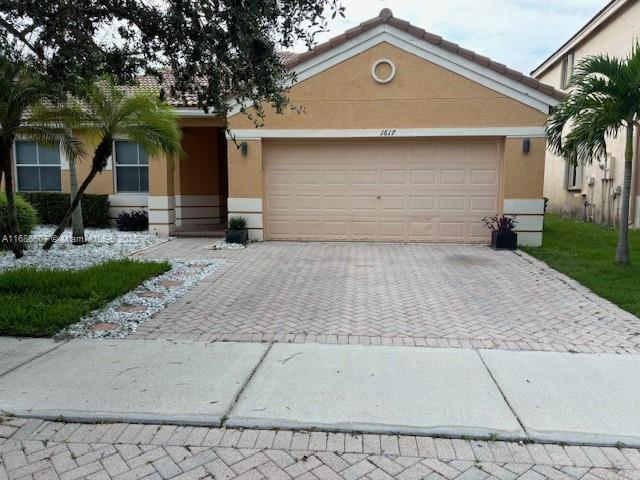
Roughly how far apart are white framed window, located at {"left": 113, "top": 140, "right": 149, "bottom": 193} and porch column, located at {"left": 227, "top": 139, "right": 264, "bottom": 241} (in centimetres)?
428

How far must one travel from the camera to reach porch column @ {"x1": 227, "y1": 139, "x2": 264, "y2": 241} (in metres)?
11.9

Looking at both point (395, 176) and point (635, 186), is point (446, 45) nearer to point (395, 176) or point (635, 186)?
point (395, 176)

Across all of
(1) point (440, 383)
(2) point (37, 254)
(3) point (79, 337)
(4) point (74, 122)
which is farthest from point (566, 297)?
(2) point (37, 254)

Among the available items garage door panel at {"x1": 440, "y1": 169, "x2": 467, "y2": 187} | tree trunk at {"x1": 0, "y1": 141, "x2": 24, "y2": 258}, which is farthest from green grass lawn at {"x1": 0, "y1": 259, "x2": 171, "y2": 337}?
garage door panel at {"x1": 440, "y1": 169, "x2": 467, "y2": 187}

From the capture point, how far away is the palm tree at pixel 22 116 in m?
7.84

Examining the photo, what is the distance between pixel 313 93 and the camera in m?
11.6

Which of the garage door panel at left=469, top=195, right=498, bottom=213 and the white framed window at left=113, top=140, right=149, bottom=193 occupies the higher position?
the white framed window at left=113, top=140, right=149, bottom=193

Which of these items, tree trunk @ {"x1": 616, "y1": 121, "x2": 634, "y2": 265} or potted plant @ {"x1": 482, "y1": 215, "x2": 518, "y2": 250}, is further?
potted plant @ {"x1": 482, "y1": 215, "x2": 518, "y2": 250}

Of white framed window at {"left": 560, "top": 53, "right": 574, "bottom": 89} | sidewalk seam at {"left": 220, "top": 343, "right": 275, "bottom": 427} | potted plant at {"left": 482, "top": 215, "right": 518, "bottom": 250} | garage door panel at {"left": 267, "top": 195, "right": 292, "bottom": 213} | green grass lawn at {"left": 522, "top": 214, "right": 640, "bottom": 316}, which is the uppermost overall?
white framed window at {"left": 560, "top": 53, "right": 574, "bottom": 89}

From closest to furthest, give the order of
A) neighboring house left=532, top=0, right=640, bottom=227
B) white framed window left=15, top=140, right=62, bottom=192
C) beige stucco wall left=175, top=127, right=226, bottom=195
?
neighboring house left=532, top=0, right=640, bottom=227, beige stucco wall left=175, top=127, right=226, bottom=195, white framed window left=15, top=140, right=62, bottom=192

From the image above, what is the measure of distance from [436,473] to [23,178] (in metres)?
16.2

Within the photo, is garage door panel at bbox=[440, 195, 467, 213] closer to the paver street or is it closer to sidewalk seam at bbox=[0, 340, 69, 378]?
sidewalk seam at bbox=[0, 340, 69, 378]

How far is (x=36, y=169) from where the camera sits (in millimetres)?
15430

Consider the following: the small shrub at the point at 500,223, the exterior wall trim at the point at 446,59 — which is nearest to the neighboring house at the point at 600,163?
the exterior wall trim at the point at 446,59
